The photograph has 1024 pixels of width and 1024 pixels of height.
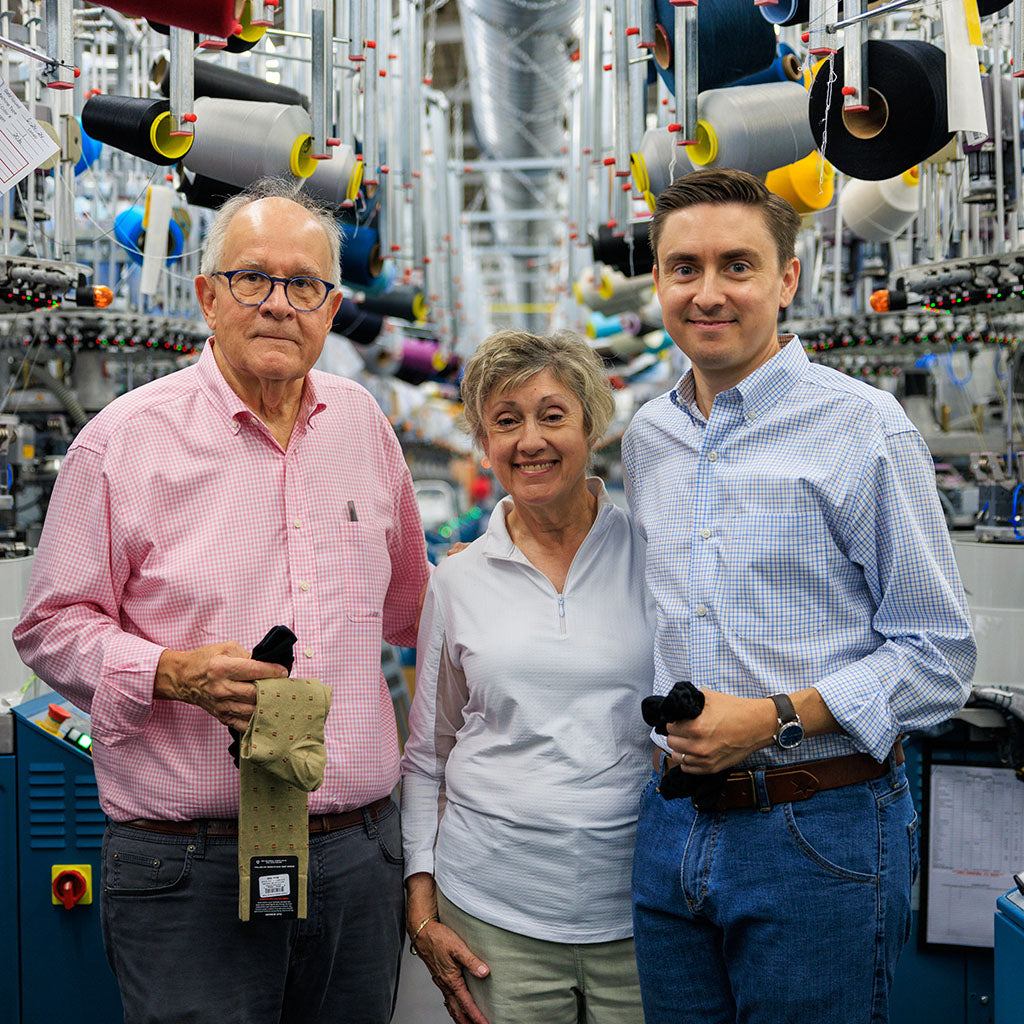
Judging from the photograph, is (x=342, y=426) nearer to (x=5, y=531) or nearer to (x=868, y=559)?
(x=868, y=559)

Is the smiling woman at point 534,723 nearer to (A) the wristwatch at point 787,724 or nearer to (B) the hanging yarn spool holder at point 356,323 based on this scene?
(A) the wristwatch at point 787,724

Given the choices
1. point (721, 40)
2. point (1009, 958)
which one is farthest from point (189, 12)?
point (1009, 958)

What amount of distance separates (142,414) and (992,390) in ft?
12.9

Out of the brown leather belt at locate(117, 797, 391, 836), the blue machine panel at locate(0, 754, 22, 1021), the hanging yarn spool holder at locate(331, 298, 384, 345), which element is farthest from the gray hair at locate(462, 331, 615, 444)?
the hanging yarn spool holder at locate(331, 298, 384, 345)

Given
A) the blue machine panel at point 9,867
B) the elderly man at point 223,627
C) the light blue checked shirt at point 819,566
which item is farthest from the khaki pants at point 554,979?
the blue machine panel at point 9,867

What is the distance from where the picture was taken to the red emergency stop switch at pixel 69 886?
2863mm

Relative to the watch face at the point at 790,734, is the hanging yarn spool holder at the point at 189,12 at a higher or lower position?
higher

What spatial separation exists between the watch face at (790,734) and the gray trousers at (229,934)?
823mm

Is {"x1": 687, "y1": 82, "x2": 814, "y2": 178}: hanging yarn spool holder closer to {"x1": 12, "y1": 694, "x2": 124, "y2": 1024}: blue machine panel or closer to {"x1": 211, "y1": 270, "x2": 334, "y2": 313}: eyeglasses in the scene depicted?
{"x1": 211, "y1": 270, "x2": 334, "y2": 313}: eyeglasses

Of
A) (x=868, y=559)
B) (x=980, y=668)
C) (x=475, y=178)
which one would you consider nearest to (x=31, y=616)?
(x=868, y=559)

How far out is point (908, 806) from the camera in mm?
1697

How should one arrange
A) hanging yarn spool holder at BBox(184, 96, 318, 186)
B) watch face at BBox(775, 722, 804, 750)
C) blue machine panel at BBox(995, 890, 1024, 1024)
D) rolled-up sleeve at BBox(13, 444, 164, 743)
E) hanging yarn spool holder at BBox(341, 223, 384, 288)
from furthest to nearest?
hanging yarn spool holder at BBox(341, 223, 384, 288) → hanging yarn spool holder at BBox(184, 96, 318, 186) → blue machine panel at BBox(995, 890, 1024, 1024) → rolled-up sleeve at BBox(13, 444, 164, 743) → watch face at BBox(775, 722, 804, 750)

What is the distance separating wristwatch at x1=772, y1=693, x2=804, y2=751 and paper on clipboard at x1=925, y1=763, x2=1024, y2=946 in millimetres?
1678

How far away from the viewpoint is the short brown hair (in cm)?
168
